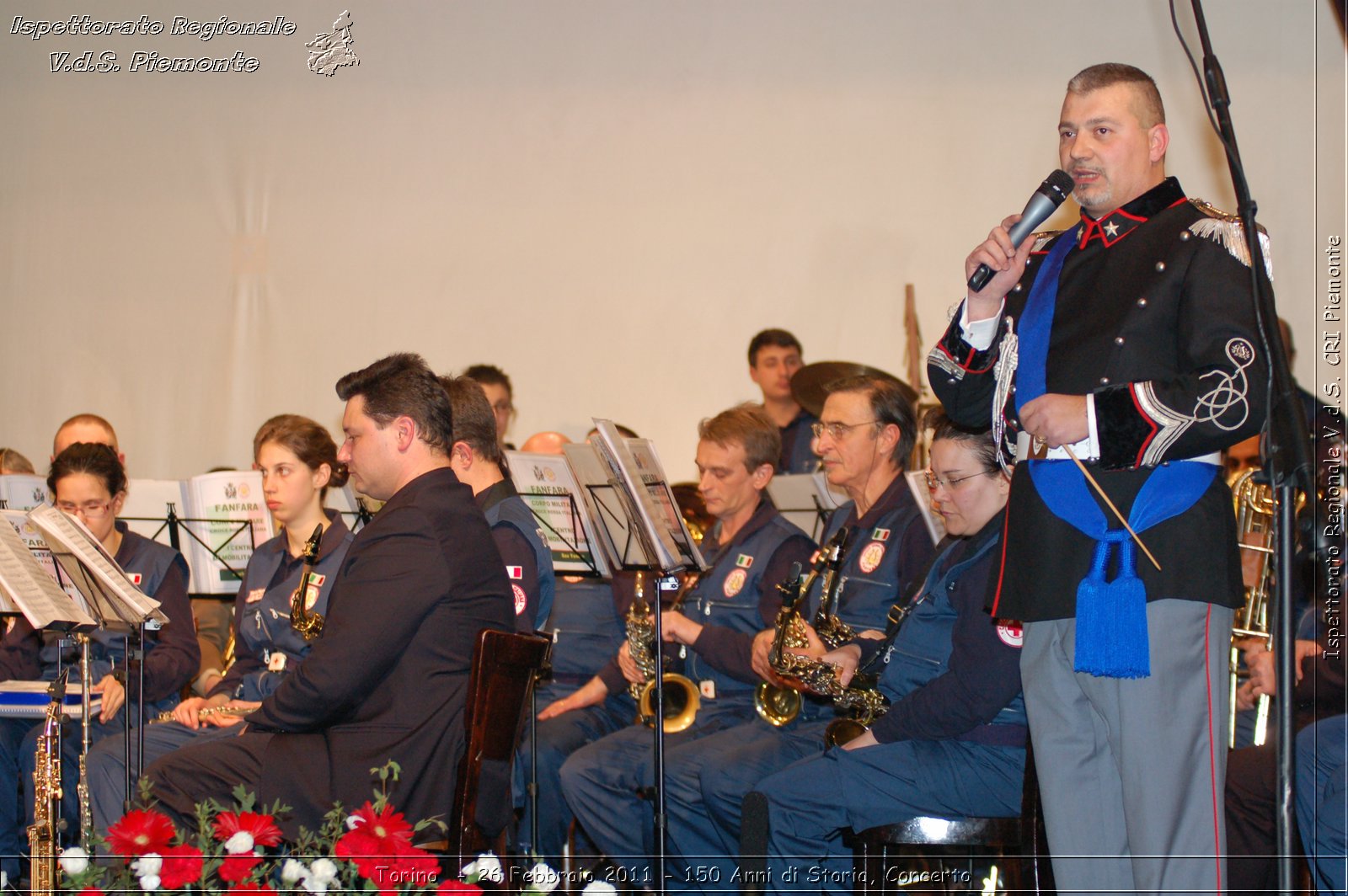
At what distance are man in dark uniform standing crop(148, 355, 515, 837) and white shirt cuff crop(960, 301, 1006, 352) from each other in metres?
1.36

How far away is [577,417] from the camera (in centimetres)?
756

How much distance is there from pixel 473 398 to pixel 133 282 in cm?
450

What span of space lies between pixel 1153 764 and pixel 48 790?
9.59 ft

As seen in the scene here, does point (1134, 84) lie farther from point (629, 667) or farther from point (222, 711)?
point (222, 711)

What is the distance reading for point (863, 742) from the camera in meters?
3.47

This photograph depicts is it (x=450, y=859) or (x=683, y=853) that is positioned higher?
(x=450, y=859)

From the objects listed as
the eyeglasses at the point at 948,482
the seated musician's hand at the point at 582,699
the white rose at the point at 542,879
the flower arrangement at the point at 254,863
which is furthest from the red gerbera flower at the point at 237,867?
the seated musician's hand at the point at 582,699

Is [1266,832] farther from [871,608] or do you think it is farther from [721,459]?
[721,459]

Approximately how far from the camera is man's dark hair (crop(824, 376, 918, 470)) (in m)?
4.41

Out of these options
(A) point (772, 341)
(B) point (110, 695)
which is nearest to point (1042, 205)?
(B) point (110, 695)


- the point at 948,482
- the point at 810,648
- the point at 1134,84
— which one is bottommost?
the point at 810,648

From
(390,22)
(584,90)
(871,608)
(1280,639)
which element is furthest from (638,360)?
(1280,639)

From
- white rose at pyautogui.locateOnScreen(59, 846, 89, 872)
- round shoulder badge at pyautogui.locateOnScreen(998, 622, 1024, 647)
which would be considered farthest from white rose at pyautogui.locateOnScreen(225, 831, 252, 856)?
round shoulder badge at pyautogui.locateOnScreen(998, 622, 1024, 647)

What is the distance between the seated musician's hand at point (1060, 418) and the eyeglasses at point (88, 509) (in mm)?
3746
